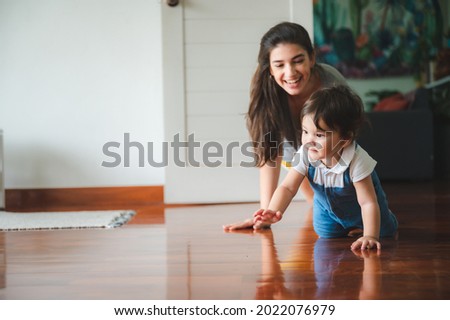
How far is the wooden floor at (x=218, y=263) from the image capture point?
1.13 m

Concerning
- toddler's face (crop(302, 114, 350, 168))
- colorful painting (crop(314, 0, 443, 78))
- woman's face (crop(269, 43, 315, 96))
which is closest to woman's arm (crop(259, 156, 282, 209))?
woman's face (crop(269, 43, 315, 96))

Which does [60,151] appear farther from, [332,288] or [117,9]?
[332,288]

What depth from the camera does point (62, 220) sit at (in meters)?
2.29

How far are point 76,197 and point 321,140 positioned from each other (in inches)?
63.0

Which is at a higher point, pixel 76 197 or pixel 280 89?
pixel 280 89

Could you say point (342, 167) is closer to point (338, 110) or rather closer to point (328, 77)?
point (338, 110)

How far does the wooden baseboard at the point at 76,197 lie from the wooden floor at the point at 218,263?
0.73 metres

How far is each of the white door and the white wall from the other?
13cm

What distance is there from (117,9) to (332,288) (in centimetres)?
206

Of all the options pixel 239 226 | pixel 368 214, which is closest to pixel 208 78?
pixel 239 226

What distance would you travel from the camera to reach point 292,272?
1.28 meters

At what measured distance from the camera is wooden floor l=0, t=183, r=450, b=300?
1.13m

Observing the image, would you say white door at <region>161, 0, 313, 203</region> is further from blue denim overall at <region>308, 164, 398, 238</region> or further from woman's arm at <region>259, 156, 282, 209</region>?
blue denim overall at <region>308, 164, 398, 238</region>

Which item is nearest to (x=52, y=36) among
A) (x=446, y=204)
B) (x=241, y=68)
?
(x=241, y=68)
